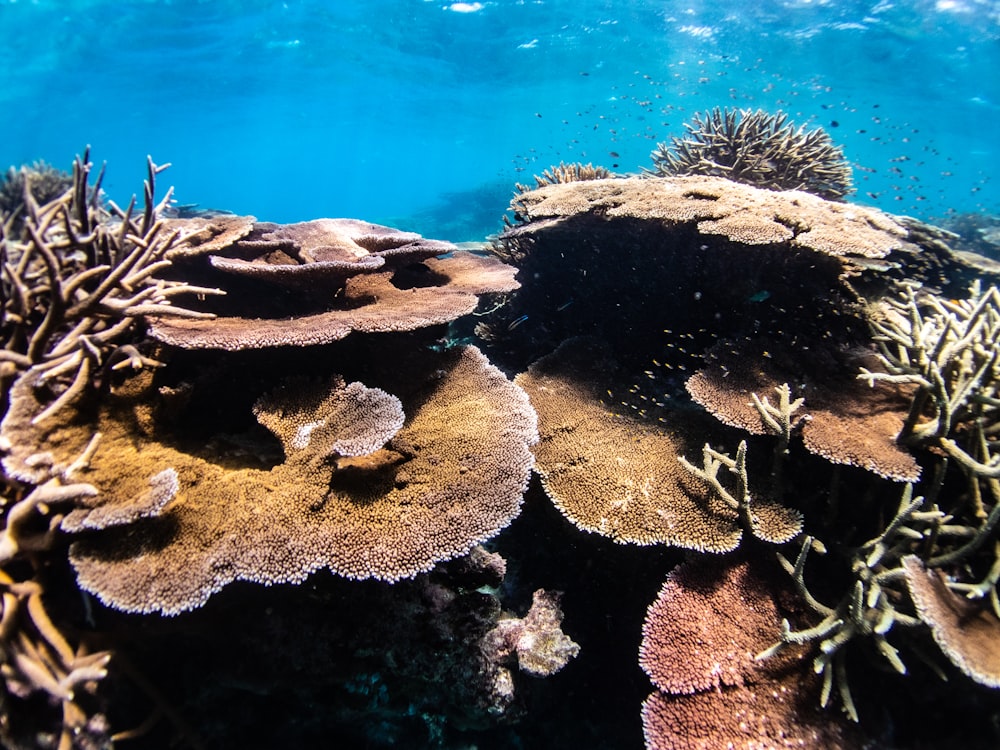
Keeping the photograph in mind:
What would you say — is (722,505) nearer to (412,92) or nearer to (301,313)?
(301,313)

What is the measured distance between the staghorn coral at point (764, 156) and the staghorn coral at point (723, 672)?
535 centimetres

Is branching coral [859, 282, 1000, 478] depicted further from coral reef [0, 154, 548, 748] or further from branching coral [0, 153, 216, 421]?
branching coral [0, 153, 216, 421]

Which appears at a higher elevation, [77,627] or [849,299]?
[849,299]

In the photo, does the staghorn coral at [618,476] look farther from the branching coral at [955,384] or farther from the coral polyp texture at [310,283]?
the branching coral at [955,384]

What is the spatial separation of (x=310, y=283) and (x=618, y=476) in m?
2.32

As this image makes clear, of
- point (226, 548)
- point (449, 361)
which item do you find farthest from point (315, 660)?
point (449, 361)

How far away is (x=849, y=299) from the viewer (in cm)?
388

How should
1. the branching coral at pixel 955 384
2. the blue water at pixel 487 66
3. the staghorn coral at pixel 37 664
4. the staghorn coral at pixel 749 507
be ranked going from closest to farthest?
the staghorn coral at pixel 37 664, the branching coral at pixel 955 384, the staghorn coral at pixel 749 507, the blue water at pixel 487 66

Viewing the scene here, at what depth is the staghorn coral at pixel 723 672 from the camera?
101 inches

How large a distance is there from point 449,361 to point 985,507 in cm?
321

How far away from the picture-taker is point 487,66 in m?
34.4

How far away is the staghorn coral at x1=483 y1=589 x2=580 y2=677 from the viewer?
9.82ft

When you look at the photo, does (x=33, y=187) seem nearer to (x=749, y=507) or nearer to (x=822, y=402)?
(x=749, y=507)

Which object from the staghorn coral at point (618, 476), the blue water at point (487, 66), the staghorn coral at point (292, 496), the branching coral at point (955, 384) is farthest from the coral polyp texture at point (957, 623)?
the blue water at point (487, 66)
